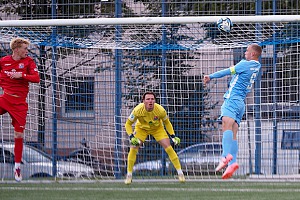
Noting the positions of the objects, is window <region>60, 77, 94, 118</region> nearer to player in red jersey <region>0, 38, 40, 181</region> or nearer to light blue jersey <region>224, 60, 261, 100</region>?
player in red jersey <region>0, 38, 40, 181</region>

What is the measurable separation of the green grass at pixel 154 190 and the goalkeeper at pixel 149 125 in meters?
0.45

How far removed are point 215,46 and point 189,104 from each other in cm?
137

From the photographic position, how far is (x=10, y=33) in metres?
13.9

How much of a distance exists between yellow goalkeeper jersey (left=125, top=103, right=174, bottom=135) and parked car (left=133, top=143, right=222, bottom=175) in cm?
140

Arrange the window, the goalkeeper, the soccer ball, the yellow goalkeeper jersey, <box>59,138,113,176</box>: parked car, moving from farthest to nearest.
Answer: <box>59,138,113,176</box>: parked car → the window → the yellow goalkeeper jersey → the goalkeeper → the soccer ball

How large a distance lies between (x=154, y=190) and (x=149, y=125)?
202 cm

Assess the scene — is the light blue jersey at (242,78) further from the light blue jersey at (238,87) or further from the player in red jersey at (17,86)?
the player in red jersey at (17,86)

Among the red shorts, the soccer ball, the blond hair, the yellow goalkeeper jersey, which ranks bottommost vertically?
the yellow goalkeeper jersey

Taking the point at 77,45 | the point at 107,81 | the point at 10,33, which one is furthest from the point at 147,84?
the point at 10,33

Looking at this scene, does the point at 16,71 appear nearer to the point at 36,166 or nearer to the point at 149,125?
the point at 149,125

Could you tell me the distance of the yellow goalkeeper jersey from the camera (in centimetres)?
1362

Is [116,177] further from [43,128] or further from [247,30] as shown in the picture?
[247,30]

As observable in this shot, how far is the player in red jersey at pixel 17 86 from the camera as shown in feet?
39.5

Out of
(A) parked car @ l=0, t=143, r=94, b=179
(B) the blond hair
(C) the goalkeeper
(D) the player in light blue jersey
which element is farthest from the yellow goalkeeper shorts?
(B) the blond hair
